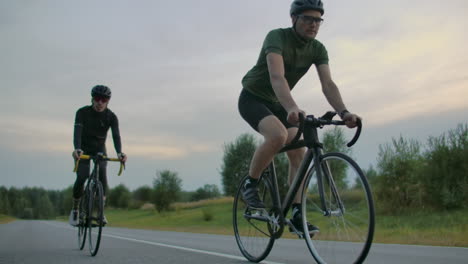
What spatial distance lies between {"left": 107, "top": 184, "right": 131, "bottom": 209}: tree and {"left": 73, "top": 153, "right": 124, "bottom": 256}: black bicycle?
384ft

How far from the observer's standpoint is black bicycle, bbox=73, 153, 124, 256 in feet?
23.0

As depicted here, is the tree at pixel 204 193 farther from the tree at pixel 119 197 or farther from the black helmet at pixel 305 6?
the black helmet at pixel 305 6

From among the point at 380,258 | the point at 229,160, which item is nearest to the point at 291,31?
the point at 380,258

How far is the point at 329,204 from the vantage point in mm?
3955

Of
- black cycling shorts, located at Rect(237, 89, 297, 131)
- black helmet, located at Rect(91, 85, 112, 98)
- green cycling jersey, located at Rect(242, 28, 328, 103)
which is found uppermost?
black helmet, located at Rect(91, 85, 112, 98)

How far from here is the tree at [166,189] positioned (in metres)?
62.2

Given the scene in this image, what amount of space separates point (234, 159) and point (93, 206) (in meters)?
38.6

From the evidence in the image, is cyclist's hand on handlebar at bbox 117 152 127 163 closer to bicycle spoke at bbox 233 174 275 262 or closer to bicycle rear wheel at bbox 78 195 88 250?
bicycle rear wheel at bbox 78 195 88 250

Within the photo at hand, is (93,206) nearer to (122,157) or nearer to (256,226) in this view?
(122,157)

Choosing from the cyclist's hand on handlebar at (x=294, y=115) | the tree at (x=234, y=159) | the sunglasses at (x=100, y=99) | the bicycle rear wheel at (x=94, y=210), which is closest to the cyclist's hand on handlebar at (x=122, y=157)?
the bicycle rear wheel at (x=94, y=210)

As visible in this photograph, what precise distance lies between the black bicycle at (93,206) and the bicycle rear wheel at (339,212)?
3.71 meters

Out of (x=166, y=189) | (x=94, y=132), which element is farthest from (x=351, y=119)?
(x=166, y=189)

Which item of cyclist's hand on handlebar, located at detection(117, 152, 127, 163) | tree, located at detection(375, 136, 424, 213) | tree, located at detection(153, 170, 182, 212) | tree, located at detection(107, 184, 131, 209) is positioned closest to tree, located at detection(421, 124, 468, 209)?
tree, located at detection(375, 136, 424, 213)

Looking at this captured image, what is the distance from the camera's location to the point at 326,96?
4.74m
